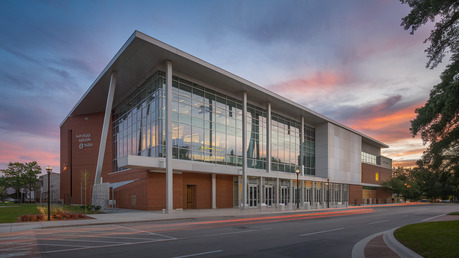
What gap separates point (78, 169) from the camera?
164ft

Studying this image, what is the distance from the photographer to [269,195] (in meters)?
42.0

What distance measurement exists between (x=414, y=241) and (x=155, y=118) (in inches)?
1033

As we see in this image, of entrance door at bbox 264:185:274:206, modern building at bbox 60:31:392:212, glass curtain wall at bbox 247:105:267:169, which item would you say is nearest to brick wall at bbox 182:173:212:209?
modern building at bbox 60:31:392:212

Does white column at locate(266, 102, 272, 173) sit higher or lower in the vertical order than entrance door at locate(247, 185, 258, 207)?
higher

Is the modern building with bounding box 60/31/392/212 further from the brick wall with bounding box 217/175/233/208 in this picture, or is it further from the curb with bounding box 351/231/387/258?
the curb with bounding box 351/231/387/258

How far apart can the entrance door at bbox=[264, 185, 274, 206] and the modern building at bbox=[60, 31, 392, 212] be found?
0.44 feet

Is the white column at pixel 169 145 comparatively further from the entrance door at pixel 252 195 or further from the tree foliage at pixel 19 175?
the tree foliage at pixel 19 175

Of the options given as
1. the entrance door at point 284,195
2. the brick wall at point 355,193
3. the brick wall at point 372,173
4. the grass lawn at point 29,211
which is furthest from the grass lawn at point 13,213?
the brick wall at point 372,173

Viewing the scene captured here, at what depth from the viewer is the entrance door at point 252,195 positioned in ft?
126

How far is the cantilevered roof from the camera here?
2772 centimetres

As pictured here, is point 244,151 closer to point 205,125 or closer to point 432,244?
point 205,125

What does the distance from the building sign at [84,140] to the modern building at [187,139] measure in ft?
0.53

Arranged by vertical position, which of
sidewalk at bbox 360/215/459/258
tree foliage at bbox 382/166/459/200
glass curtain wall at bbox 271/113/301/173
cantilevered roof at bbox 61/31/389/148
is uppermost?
cantilevered roof at bbox 61/31/389/148

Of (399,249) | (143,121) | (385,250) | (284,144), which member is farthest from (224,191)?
(399,249)
